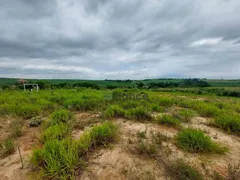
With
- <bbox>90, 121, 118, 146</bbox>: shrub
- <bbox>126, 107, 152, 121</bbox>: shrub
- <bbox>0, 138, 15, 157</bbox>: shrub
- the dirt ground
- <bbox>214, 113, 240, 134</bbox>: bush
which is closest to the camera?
the dirt ground

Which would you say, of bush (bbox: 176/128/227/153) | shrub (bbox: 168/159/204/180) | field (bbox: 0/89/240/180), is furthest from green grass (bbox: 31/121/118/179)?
Result: bush (bbox: 176/128/227/153)

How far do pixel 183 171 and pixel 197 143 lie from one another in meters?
0.79

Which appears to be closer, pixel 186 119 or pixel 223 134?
pixel 223 134

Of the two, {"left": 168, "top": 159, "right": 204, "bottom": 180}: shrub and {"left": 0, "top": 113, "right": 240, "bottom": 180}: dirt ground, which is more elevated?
{"left": 168, "top": 159, "right": 204, "bottom": 180}: shrub

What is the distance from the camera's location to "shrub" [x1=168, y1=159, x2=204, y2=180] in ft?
5.20

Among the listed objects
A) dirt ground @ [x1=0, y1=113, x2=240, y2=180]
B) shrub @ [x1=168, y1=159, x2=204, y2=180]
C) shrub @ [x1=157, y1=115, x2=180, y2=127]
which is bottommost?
dirt ground @ [x1=0, y1=113, x2=240, y2=180]

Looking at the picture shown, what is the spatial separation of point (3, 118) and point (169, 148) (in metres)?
4.79

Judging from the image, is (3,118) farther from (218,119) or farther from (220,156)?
(218,119)

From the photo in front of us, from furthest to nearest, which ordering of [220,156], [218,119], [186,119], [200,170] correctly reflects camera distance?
[186,119] → [218,119] → [220,156] → [200,170]

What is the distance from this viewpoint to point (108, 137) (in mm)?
2521

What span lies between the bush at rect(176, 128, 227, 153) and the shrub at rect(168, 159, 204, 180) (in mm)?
498

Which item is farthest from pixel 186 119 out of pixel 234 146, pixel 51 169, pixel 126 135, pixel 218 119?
pixel 51 169

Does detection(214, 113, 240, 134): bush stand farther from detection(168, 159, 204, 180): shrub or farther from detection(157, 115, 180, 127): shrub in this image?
detection(168, 159, 204, 180): shrub

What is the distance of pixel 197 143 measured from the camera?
7.30 feet
